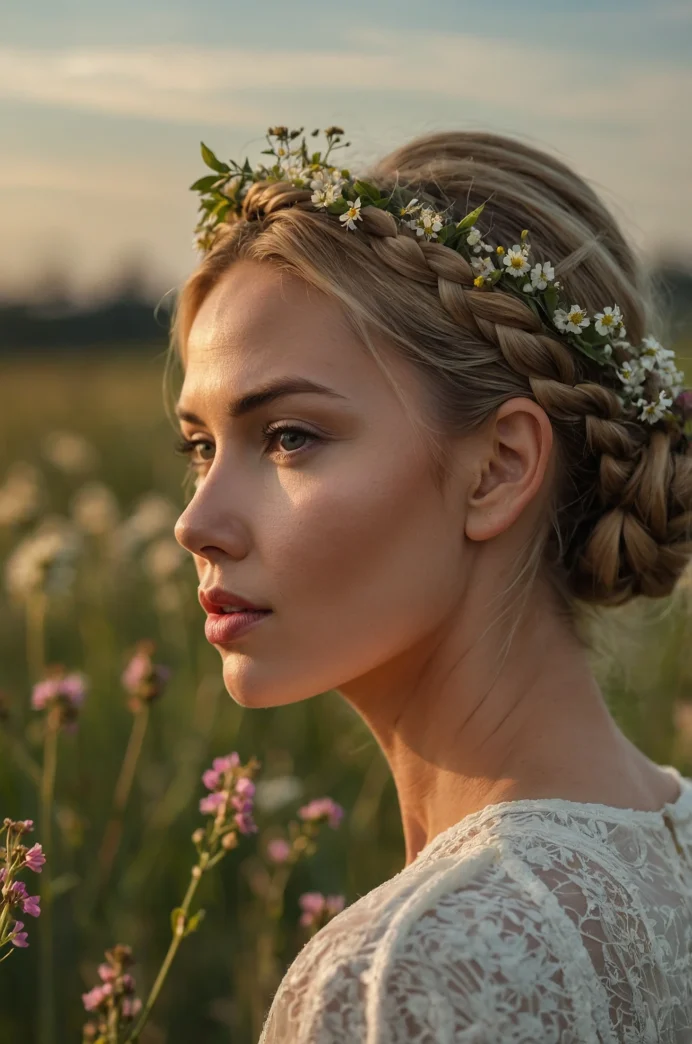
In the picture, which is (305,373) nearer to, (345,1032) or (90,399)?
(345,1032)

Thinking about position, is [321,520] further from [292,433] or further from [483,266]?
[483,266]

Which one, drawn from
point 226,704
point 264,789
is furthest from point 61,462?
point 264,789

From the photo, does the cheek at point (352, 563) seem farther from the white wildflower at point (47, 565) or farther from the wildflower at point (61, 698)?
the white wildflower at point (47, 565)

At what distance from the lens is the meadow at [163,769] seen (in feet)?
10.1

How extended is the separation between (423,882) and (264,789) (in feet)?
6.62

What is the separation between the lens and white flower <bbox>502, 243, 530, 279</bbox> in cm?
216

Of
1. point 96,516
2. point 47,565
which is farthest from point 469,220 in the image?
point 96,516

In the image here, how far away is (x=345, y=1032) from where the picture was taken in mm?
1562

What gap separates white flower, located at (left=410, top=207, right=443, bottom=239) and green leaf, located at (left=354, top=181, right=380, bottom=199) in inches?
4.1

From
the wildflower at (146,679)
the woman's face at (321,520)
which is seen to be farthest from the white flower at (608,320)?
the wildflower at (146,679)

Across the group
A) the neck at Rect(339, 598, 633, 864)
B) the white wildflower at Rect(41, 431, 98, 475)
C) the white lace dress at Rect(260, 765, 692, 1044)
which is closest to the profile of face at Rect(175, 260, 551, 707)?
the neck at Rect(339, 598, 633, 864)

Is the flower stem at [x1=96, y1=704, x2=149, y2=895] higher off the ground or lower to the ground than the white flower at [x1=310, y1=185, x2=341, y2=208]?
lower

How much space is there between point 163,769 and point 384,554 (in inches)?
92.2

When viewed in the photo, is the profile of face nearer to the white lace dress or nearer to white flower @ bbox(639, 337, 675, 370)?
the white lace dress
